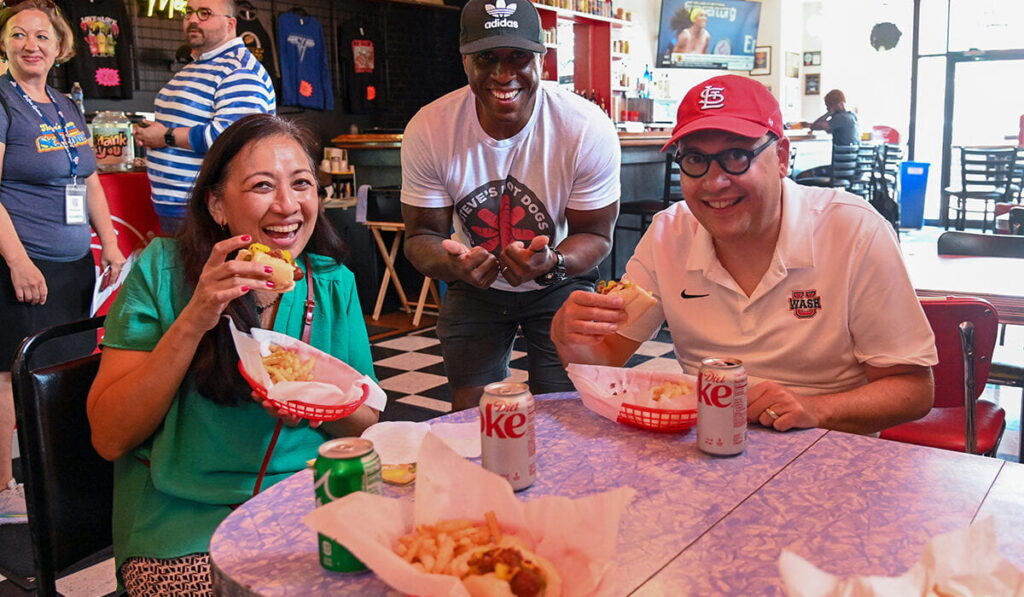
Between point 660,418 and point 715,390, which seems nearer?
point 715,390

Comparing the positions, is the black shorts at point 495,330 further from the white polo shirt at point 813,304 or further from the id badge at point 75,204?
the id badge at point 75,204

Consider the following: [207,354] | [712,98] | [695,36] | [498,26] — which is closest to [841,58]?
[695,36]

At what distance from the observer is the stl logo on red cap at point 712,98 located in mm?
1816

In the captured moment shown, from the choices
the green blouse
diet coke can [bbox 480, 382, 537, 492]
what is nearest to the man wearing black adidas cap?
the green blouse

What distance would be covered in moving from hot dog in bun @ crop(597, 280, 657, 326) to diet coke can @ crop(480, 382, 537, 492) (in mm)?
471

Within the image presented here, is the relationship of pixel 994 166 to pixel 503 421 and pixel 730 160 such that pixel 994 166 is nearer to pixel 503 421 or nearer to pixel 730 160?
pixel 730 160

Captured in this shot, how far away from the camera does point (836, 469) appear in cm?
145

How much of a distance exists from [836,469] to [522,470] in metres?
0.53

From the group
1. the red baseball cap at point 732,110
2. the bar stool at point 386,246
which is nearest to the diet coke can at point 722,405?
the red baseball cap at point 732,110

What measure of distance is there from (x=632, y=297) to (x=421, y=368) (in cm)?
345

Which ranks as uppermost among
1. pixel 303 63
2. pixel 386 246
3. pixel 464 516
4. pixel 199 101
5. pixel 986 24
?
pixel 986 24

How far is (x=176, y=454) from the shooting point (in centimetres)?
168

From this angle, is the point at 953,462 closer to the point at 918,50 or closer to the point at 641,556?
the point at 641,556

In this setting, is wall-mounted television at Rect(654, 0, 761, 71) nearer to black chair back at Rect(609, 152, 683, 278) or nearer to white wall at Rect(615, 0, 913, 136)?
white wall at Rect(615, 0, 913, 136)
